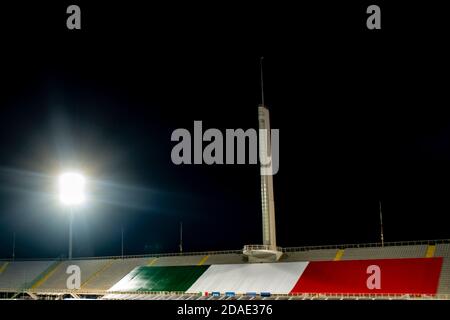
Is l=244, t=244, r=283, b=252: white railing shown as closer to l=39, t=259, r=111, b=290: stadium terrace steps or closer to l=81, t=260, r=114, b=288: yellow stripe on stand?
l=81, t=260, r=114, b=288: yellow stripe on stand

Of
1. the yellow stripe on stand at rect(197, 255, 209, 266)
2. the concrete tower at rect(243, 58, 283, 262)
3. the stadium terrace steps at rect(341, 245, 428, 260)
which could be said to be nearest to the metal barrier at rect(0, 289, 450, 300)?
the concrete tower at rect(243, 58, 283, 262)

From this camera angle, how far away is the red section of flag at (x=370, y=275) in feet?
91.8

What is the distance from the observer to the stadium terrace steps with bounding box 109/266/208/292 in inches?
1389

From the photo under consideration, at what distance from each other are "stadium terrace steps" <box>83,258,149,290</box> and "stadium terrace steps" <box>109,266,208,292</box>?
2.61ft

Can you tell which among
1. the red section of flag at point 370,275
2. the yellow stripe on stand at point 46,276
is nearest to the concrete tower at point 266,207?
the red section of flag at point 370,275

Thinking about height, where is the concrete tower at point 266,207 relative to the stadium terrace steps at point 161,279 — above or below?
above

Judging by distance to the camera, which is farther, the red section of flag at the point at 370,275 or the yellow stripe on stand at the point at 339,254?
the yellow stripe on stand at the point at 339,254

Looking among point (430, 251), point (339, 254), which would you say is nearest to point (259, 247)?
point (339, 254)

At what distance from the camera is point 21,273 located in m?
44.9

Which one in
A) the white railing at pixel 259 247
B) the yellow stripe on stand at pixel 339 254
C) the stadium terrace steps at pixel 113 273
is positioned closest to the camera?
the yellow stripe on stand at pixel 339 254

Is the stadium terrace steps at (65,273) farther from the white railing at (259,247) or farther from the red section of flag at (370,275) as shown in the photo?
the red section of flag at (370,275)

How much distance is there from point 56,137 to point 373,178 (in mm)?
26911

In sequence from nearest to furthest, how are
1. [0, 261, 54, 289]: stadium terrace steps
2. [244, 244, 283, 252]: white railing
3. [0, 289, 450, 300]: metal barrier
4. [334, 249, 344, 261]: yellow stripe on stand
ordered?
[0, 289, 450, 300]: metal barrier
[334, 249, 344, 261]: yellow stripe on stand
[244, 244, 283, 252]: white railing
[0, 261, 54, 289]: stadium terrace steps
